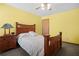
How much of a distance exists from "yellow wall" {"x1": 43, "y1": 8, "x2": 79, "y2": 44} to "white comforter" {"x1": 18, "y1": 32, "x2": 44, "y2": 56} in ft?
0.74

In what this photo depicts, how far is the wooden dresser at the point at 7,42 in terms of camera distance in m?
1.52

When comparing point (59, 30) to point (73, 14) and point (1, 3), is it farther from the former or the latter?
point (1, 3)

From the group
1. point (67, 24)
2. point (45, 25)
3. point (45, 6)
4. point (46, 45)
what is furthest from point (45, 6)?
point (46, 45)

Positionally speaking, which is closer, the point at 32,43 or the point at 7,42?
the point at 32,43

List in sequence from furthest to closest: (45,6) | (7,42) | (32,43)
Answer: (7,42)
(32,43)
(45,6)


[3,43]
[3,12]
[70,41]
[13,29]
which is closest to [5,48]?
[3,43]

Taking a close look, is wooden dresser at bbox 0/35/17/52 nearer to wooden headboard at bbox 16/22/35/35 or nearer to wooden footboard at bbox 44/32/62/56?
wooden headboard at bbox 16/22/35/35

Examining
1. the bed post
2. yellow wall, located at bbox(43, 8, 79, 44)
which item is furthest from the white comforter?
yellow wall, located at bbox(43, 8, 79, 44)

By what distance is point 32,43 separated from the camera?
153 cm

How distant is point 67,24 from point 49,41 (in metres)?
0.38

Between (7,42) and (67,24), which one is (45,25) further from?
(7,42)

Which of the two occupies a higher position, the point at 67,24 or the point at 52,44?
the point at 67,24

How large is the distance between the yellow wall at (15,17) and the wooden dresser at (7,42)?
0.36 ft

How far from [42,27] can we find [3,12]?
620mm
